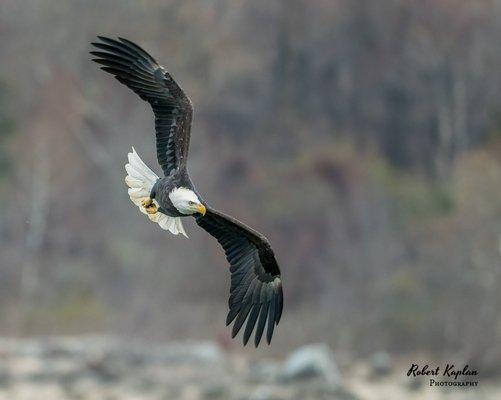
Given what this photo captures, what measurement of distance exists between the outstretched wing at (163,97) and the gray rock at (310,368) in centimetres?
696

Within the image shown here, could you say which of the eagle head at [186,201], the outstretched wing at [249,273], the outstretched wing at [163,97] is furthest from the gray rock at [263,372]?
the eagle head at [186,201]

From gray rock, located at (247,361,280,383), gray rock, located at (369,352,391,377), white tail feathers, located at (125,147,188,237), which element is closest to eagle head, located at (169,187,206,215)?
white tail feathers, located at (125,147,188,237)

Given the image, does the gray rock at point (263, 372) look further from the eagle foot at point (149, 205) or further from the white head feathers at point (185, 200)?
the white head feathers at point (185, 200)

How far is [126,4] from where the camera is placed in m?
27.1

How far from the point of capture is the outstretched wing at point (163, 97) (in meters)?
9.09

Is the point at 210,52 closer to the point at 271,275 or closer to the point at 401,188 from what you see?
the point at 401,188

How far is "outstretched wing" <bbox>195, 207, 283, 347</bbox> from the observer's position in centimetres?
927

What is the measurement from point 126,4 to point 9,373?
12642mm

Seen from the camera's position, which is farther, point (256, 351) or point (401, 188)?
point (401, 188)

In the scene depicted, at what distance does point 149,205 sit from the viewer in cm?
915

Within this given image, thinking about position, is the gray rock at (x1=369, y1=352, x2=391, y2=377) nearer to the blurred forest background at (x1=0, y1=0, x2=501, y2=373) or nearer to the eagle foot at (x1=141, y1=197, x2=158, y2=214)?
the blurred forest background at (x1=0, y1=0, x2=501, y2=373)

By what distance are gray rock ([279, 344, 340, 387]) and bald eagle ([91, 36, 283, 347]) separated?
247 inches

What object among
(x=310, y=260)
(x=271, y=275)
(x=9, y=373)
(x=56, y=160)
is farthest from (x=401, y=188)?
(x=271, y=275)

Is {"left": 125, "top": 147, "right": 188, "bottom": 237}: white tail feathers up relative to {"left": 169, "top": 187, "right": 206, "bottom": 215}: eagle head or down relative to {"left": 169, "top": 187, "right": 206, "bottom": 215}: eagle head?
up
